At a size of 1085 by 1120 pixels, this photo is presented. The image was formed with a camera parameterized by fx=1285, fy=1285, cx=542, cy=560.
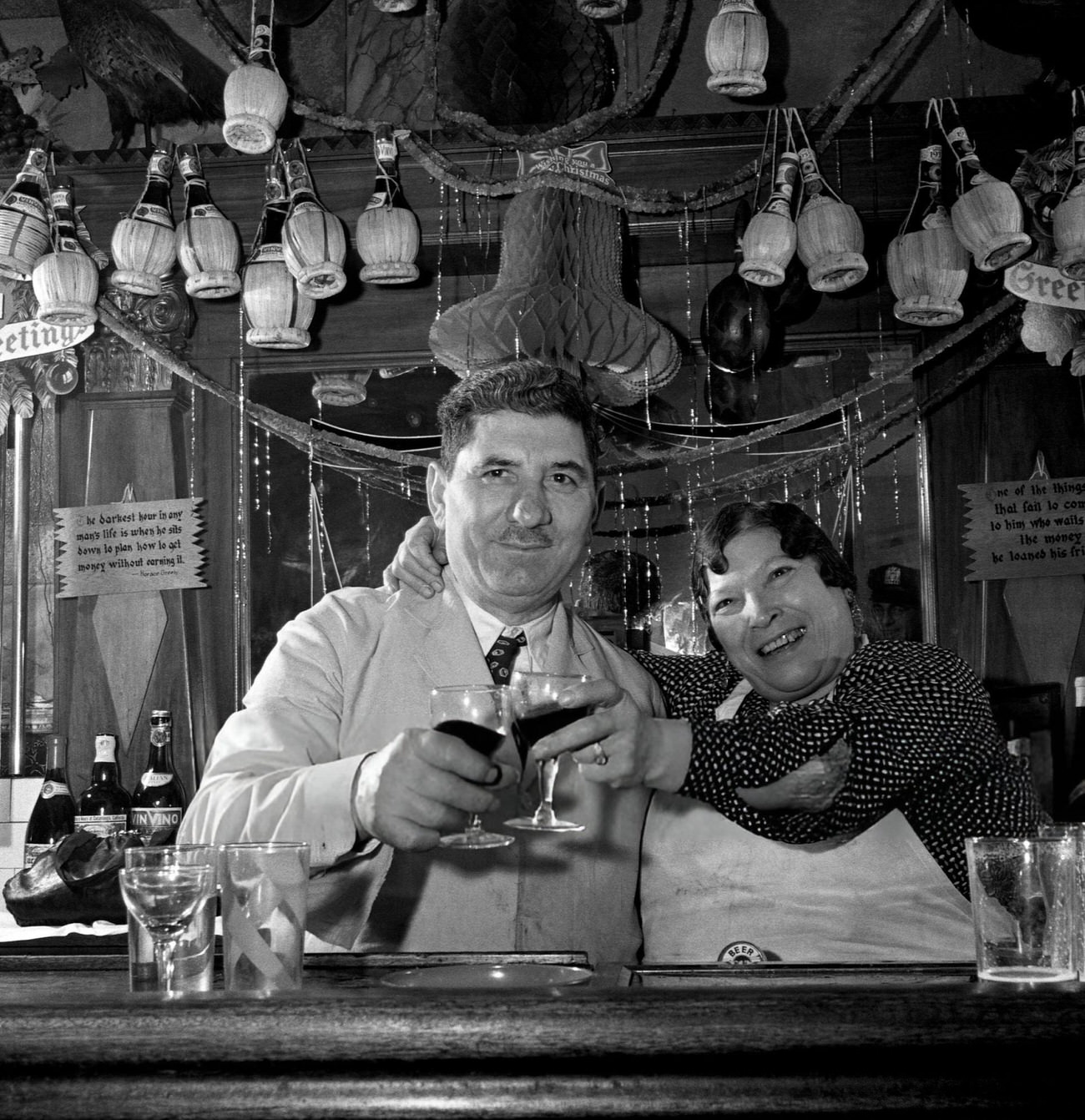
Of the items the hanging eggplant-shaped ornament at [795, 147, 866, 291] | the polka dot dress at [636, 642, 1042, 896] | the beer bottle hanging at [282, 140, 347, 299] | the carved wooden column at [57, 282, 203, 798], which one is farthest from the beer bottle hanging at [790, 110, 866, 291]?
the carved wooden column at [57, 282, 203, 798]

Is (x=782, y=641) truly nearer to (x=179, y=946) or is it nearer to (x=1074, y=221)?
(x=179, y=946)

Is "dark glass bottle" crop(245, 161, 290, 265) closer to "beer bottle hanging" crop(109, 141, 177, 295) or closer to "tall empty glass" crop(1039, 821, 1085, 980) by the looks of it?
"beer bottle hanging" crop(109, 141, 177, 295)

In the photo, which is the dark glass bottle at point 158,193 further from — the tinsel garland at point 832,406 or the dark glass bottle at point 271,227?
the tinsel garland at point 832,406

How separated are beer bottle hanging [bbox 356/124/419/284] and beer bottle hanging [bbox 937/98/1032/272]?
1.55 metres

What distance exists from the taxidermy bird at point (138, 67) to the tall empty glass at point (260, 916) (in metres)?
3.84

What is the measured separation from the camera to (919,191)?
375cm

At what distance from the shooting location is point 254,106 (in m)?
3.69

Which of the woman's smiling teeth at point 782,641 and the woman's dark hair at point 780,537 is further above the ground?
the woman's dark hair at point 780,537

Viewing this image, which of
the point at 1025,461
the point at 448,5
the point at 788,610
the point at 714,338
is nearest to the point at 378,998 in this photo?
the point at 788,610

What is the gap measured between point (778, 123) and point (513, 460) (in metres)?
2.53

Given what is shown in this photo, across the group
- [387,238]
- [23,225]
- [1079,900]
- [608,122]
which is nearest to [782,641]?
[1079,900]

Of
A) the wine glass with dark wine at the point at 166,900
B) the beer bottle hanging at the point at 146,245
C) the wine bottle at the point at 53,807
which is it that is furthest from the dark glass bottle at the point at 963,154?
the wine bottle at the point at 53,807

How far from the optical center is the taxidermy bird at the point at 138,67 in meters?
4.39

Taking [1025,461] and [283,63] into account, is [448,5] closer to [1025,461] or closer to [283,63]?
[283,63]
